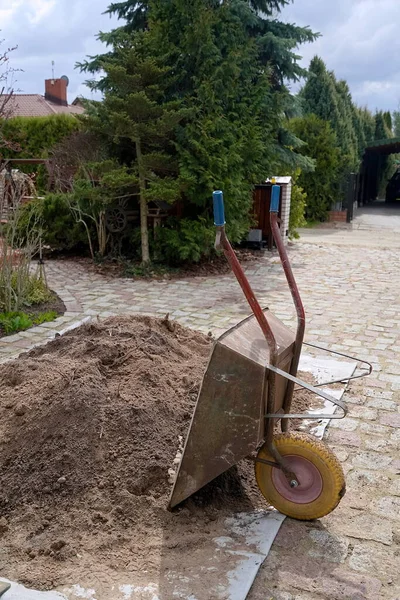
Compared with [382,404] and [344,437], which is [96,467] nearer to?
[344,437]

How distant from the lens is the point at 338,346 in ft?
19.8

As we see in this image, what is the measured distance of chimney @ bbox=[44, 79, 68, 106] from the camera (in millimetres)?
33938

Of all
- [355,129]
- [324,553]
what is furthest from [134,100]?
[355,129]

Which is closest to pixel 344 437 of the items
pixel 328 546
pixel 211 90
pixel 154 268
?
pixel 328 546

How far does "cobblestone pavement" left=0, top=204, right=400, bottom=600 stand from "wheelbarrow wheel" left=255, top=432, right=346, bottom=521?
10 cm

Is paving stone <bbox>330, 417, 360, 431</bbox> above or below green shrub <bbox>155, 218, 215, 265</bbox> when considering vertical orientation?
below

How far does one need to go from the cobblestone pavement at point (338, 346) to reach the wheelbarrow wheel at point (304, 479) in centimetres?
10

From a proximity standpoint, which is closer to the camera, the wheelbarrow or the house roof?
the wheelbarrow

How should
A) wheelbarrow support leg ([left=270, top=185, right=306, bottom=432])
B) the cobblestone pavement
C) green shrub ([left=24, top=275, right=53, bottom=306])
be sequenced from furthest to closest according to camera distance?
green shrub ([left=24, top=275, right=53, bottom=306]) < wheelbarrow support leg ([left=270, top=185, right=306, bottom=432]) < the cobblestone pavement

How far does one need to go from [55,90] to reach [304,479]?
115ft

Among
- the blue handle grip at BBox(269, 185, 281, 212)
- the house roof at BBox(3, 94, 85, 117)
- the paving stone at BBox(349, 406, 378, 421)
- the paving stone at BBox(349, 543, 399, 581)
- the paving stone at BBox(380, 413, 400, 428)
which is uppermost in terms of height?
the house roof at BBox(3, 94, 85, 117)

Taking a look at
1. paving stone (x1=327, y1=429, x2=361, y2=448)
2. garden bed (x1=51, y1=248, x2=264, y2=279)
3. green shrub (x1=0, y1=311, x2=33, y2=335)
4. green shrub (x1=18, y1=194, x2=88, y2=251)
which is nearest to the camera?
paving stone (x1=327, y1=429, x2=361, y2=448)

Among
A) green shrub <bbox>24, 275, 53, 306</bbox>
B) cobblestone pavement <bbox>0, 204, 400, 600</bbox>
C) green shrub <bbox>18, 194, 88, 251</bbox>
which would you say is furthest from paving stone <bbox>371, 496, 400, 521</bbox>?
green shrub <bbox>18, 194, 88, 251</bbox>

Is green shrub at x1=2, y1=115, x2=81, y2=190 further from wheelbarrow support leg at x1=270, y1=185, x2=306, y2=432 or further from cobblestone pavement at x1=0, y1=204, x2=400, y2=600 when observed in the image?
wheelbarrow support leg at x1=270, y1=185, x2=306, y2=432
